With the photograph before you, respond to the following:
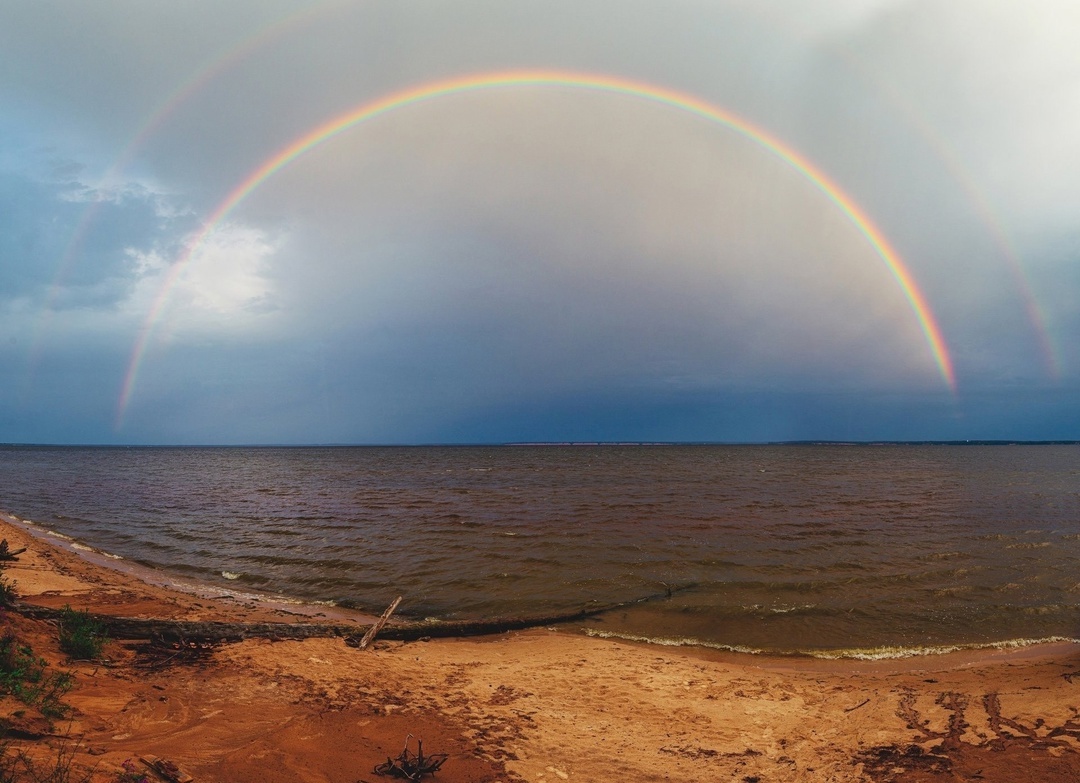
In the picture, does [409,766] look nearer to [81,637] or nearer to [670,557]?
[81,637]

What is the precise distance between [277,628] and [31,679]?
4336 mm

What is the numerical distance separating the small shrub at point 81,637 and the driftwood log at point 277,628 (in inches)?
12.9

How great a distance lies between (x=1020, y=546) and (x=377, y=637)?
25711 millimetres

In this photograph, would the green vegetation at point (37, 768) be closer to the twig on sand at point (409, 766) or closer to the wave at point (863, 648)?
the twig on sand at point (409, 766)

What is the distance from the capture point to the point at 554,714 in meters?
8.05

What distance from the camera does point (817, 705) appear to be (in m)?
8.79

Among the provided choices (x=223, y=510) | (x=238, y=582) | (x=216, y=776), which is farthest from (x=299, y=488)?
(x=216, y=776)

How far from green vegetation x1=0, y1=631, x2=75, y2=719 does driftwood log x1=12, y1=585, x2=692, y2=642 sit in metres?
1.98

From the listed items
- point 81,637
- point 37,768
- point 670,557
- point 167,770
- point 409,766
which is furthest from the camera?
point 670,557

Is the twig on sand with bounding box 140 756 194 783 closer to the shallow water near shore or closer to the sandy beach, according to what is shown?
the sandy beach

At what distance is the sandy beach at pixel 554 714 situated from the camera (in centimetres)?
614

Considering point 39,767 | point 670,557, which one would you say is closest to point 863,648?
point 670,557

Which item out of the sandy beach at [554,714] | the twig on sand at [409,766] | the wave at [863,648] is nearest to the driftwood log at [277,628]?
the sandy beach at [554,714]

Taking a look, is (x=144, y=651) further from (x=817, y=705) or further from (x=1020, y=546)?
(x=1020, y=546)
